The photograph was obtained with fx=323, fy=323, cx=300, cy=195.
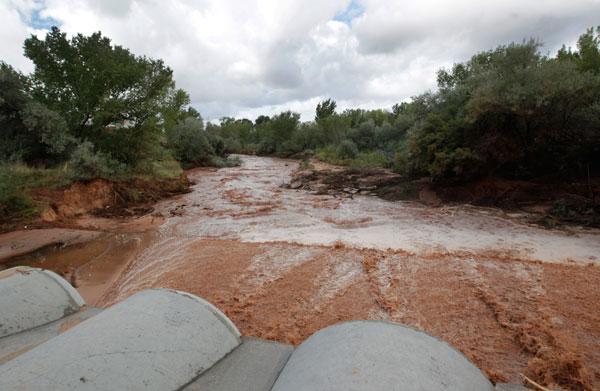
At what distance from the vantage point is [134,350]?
5.17 ft

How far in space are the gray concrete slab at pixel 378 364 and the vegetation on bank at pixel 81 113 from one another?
1098 cm

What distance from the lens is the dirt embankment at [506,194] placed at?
8289mm

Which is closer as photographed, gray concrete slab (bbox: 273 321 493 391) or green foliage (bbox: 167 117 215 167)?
gray concrete slab (bbox: 273 321 493 391)

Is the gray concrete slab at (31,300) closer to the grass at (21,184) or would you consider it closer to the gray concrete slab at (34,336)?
the gray concrete slab at (34,336)

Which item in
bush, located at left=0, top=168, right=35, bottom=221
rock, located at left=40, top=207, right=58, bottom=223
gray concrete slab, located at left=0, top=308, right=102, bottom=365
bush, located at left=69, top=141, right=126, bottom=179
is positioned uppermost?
bush, located at left=69, top=141, right=126, bottom=179

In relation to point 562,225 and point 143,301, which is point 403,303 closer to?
point 143,301

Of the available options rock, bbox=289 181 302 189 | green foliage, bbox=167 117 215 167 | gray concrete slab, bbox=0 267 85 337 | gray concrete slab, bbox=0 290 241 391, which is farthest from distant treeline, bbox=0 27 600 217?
green foliage, bbox=167 117 215 167

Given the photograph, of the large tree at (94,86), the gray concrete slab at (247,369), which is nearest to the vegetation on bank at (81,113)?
the large tree at (94,86)

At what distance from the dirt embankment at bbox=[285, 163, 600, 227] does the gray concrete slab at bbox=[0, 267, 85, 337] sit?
9.38 m

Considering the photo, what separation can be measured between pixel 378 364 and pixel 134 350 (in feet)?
3.81

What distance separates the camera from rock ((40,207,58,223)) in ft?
27.5

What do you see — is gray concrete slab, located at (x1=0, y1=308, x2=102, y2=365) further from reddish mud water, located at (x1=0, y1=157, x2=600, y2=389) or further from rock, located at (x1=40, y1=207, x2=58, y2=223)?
rock, located at (x1=40, y1=207, x2=58, y2=223)

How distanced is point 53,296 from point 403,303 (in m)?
3.65

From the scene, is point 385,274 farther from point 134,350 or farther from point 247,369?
point 134,350
